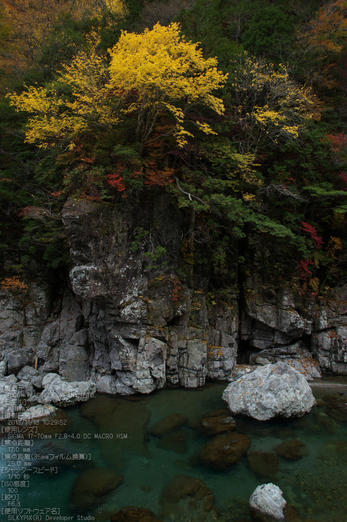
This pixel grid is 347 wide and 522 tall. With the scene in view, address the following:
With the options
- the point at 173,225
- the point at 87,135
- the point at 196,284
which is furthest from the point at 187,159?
the point at 196,284

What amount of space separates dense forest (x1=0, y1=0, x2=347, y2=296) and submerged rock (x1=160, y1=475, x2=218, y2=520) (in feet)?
22.8

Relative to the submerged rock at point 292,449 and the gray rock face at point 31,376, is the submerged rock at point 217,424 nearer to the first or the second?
the submerged rock at point 292,449

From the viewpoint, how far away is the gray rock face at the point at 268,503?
5.63m

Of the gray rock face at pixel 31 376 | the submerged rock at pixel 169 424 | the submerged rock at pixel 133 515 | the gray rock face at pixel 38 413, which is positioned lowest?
the submerged rock at pixel 133 515

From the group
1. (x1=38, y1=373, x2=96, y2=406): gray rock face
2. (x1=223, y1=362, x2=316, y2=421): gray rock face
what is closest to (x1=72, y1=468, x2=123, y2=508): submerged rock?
(x1=38, y1=373, x2=96, y2=406): gray rock face

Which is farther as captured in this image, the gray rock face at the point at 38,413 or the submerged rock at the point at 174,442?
the gray rock face at the point at 38,413

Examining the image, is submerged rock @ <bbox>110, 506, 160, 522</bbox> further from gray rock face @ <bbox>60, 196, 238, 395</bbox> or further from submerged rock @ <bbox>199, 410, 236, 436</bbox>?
gray rock face @ <bbox>60, 196, 238, 395</bbox>

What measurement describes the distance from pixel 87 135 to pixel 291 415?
12.8 metres

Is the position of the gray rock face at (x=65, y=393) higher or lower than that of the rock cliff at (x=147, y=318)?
lower

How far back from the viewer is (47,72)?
16.1m

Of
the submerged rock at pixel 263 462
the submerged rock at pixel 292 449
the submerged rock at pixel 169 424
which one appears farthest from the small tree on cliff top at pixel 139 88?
the submerged rock at pixel 292 449

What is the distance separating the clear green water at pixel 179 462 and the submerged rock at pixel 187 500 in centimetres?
12

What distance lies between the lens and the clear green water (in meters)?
6.16

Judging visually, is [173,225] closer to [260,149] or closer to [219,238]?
[219,238]
